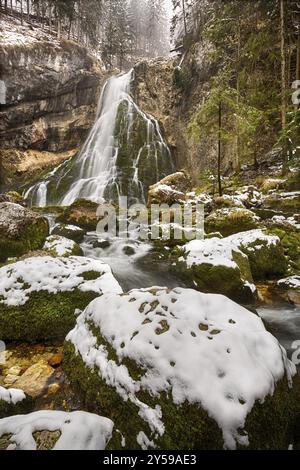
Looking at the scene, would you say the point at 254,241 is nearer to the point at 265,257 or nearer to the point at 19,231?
the point at 265,257

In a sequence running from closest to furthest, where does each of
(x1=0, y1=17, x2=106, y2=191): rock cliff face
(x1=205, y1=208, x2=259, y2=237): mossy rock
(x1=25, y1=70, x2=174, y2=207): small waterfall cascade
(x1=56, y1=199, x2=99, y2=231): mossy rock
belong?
(x1=205, y1=208, x2=259, y2=237): mossy rock → (x1=56, y1=199, x2=99, y2=231): mossy rock → (x1=25, y1=70, x2=174, y2=207): small waterfall cascade → (x1=0, y1=17, x2=106, y2=191): rock cliff face

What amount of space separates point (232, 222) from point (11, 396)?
8.62m

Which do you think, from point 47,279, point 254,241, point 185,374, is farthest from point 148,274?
point 185,374

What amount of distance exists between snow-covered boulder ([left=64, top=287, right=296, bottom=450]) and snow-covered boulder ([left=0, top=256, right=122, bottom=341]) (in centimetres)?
124

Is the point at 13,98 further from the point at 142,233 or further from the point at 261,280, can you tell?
the point at 261,280

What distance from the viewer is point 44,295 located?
14.7ft

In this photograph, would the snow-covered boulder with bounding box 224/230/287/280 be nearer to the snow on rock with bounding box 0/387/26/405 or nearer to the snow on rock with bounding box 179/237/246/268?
the snow on rock with bounding box 179/237/246/268

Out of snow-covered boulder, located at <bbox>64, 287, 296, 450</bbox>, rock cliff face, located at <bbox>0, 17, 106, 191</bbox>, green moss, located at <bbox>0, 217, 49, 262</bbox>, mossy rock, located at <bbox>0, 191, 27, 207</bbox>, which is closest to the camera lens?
snow-covered boulder, located at <bbox>64, 287, 296, 450</bbox>

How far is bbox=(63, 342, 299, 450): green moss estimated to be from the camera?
85.4 inches

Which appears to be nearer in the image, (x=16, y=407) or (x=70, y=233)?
(x=16, y=407)

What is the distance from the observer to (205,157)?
69.8ft

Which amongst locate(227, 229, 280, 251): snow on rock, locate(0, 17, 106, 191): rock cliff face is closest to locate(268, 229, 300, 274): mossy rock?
locate(227, 229, 280, 251): snow on rock

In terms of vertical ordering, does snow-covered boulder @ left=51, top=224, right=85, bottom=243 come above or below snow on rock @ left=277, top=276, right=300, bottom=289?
above
